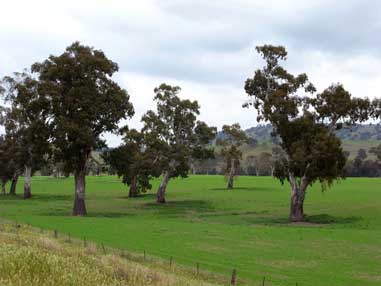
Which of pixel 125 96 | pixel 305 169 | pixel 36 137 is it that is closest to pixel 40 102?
pixel 36 137

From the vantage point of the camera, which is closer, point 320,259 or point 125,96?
point 320,259

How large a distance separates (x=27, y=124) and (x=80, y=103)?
37.0 meters

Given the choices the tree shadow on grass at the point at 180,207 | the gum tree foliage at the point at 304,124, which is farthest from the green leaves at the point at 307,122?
the tree shadow on grass at the point at 180,207

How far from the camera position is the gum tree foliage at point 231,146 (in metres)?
104

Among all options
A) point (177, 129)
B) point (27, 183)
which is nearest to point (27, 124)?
point (27, 183)

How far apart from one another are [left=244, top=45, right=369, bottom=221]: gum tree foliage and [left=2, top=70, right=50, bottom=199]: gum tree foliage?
2227cm

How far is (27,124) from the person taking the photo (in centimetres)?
8688

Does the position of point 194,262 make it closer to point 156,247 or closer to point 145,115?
point 156,247

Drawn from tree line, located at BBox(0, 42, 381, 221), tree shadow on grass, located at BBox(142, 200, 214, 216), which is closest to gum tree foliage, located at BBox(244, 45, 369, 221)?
tree line, located at BBox(0, 42, 381, 221)

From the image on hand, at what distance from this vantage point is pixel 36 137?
182ft

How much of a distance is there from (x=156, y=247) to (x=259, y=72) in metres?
28.4

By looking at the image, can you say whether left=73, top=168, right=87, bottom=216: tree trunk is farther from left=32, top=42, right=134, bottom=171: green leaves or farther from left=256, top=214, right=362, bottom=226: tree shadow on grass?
left=256, top=214, right=362, bottom=226: tree shadow on grass

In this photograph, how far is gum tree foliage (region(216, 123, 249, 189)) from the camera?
104188 millimetres

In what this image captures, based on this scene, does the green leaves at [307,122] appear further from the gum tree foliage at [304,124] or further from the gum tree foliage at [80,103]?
the gum tree foliage at [80,103]
